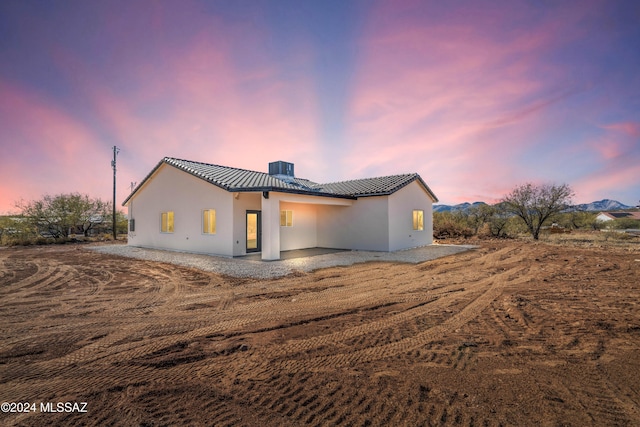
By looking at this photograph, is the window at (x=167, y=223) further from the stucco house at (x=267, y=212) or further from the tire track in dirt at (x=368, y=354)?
the tire track in dirt at (x=368, y=354)

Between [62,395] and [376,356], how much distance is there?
2.76 meters

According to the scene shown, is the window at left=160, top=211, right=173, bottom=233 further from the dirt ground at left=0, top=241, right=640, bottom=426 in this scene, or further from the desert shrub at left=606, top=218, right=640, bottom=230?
the desert shrub at left=606, top=218, right=640, bottom=230

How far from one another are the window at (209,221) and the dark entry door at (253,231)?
144 centimetres

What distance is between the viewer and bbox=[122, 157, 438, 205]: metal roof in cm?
1089

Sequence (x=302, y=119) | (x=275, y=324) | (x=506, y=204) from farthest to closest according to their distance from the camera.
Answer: (x=506, y=204) < (x=302, y=119) < (x=275, y=324)

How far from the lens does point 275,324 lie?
3861 mm

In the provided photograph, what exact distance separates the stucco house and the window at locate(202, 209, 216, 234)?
4cm

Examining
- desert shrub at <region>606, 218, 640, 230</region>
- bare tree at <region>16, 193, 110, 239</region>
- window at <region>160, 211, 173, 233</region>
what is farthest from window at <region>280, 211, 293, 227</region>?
desert shrub at <region>606, 218, 640, 230</region>

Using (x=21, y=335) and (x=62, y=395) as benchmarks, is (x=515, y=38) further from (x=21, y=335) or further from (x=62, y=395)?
(x=21, y=335)

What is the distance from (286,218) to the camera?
1298 centimetres

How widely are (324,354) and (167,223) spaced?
13034mm

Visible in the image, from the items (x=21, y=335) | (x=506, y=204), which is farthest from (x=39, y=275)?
(x=506, y=204)

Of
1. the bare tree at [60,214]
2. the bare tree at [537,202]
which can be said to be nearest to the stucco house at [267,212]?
the bare tree at [60,214]

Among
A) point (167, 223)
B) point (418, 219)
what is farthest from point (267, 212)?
point (418, 219)
